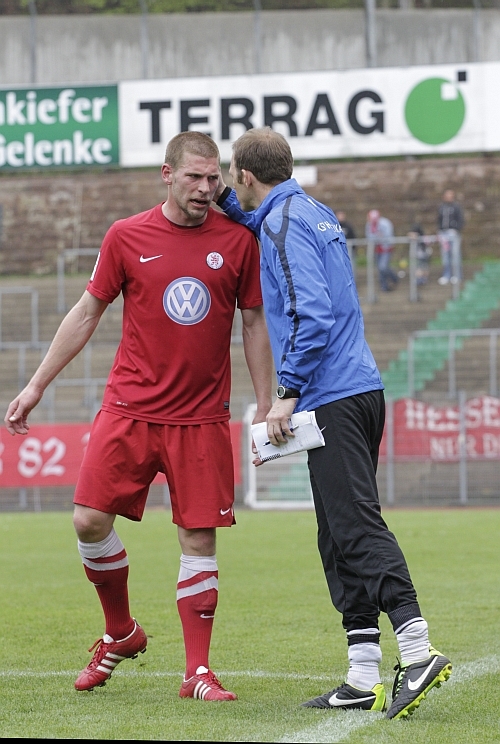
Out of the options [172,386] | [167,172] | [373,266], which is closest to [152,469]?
[172,386]

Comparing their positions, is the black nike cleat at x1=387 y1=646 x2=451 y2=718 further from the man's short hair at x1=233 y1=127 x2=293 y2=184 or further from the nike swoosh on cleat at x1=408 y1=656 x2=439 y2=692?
the man's short hair at x1=233 y1=127 x2=293 y2=184

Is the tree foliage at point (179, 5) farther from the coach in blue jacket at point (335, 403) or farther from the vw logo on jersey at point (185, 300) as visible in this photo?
the coach in blue jacket at point (335, 403)

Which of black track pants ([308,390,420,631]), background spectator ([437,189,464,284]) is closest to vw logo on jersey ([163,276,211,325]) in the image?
black track pants ([308,390,420,631])

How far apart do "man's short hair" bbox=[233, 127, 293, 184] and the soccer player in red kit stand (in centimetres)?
28

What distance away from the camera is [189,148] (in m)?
5.86

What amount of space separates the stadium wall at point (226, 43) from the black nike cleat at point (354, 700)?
29.9 metres

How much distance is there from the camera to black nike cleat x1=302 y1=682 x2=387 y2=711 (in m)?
5.40

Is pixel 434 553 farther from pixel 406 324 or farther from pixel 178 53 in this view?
pixel 178 53

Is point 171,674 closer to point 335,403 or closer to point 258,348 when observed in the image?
point 258,348

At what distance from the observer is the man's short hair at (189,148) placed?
5.86 meters

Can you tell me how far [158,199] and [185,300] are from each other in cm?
2994

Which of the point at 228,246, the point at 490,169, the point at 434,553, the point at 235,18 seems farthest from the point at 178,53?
the point at 228,246

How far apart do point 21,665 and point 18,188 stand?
3138 cm

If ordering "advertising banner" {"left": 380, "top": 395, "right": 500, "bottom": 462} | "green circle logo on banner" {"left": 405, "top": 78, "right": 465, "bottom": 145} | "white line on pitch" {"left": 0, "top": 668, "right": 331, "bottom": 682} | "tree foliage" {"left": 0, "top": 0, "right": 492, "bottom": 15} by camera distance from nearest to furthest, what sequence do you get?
"white line on pitch" {"left": 0, "top": 668, "right": 331, "bottom": 682}
"advertising banner" {"left": 380, "top": 395, "right": 500, "bottom": 462}
"green circle logo on banner" {"left": 405, "top": 78, "right": 465, "bottom": 145}
"tree foliage" {"left": 0, "top": 0, "right": 492, "bottom": 15}
